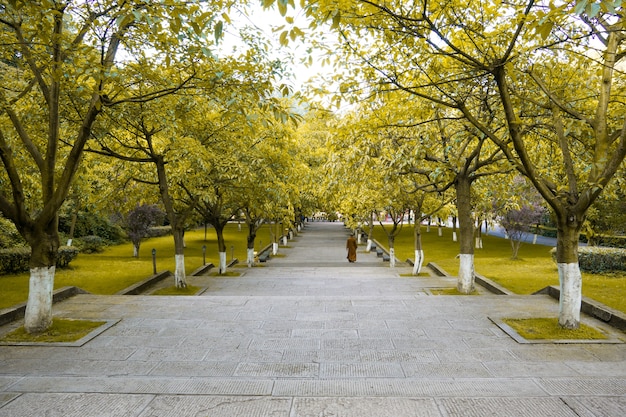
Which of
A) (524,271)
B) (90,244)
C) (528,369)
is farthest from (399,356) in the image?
(90,244)

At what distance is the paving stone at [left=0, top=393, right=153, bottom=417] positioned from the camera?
4.62m

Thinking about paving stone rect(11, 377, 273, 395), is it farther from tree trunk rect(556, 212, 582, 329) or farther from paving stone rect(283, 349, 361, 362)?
tree trunk rect(556, 212, 582, 329)

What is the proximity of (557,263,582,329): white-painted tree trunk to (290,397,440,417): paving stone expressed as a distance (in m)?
3.95

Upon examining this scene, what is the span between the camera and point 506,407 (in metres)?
4.73

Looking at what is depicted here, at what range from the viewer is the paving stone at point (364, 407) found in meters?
4.58

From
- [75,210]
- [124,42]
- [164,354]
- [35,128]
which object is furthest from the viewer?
[75,210]

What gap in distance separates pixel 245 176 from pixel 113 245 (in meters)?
21.1

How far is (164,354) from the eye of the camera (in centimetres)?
645

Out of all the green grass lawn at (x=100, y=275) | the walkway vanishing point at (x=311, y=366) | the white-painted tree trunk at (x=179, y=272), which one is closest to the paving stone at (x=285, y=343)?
the walkway vanishing point at (x=311, y=366)

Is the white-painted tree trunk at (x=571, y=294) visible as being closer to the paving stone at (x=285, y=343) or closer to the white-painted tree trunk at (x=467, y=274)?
the paving stone at (x=285, y=343)

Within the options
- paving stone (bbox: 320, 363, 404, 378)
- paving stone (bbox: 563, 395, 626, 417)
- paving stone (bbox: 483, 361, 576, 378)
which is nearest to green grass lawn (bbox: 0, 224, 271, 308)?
paving stone (bbox: 320, 363, 404, 378)

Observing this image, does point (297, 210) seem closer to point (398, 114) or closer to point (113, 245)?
point (113, 245)

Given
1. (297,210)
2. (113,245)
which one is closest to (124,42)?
(113,245)

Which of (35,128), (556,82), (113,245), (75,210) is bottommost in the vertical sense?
(113,245)
